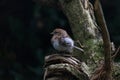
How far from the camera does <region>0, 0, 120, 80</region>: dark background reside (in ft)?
18.3

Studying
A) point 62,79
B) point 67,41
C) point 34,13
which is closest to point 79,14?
point 67,41

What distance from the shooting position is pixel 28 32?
573 centimetres

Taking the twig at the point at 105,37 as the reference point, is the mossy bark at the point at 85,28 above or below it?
above

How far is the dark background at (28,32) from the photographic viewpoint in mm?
5574

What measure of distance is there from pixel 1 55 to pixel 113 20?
1.05 meters

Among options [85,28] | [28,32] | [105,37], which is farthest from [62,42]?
[28,32]

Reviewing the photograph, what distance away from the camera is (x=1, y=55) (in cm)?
563

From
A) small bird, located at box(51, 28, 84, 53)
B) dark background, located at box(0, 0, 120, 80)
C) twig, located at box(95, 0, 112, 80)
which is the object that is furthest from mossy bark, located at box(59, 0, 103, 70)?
dark background, located at box(0, 0, 120, 80)

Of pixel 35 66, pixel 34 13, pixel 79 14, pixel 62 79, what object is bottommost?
pixel 62 79

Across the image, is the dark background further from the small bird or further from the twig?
the twig

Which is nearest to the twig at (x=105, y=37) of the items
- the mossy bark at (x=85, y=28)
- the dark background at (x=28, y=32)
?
the mossy bark at (x=85, y=28)

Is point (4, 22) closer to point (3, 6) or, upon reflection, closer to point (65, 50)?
point (3, 6)

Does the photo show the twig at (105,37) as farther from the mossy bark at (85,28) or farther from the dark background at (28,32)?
the dark background at (28,32)

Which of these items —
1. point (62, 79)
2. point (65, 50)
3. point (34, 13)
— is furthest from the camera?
point (34, 13)
